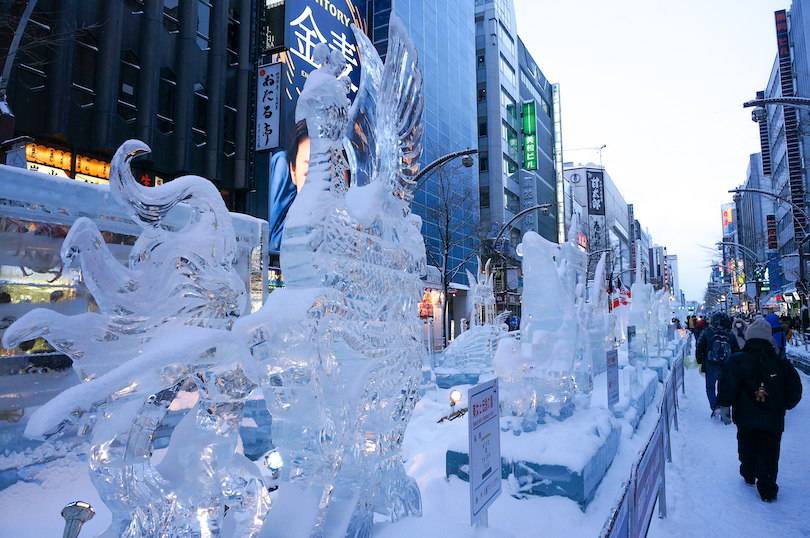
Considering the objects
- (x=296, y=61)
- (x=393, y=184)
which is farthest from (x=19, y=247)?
(x=296, y=61)

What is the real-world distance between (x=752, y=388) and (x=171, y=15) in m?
14.7

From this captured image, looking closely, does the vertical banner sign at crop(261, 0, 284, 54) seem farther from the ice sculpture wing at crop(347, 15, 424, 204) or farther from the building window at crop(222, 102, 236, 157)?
the ice sculpture wing at crop(347, 15, 424, 204)

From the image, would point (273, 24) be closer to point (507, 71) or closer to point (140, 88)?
point (140, 88)

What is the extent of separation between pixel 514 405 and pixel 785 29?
92.5 ft

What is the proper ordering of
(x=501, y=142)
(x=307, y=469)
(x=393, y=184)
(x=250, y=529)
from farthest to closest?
(x=501, y=142)
(x=393, y=184)
(x=307, y=469)
(x=250, y=529)

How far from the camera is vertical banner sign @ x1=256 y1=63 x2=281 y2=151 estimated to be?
13.6 metres

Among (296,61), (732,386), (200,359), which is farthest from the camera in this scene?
→ (296,61)

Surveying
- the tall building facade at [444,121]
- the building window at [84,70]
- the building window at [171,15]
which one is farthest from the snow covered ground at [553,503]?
the tall building facade at [444,121]

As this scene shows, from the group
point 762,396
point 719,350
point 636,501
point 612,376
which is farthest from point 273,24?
point 636,501

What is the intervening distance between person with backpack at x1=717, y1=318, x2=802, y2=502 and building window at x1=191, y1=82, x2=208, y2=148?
1291 cm

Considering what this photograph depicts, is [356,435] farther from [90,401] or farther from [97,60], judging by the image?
[97,60]

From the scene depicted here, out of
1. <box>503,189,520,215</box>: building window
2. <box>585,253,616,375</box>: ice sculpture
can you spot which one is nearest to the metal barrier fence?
<box>585,253,616,375</box>: ice sculpture

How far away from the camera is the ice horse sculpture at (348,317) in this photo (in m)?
2.30

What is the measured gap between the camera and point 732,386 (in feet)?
15.5
